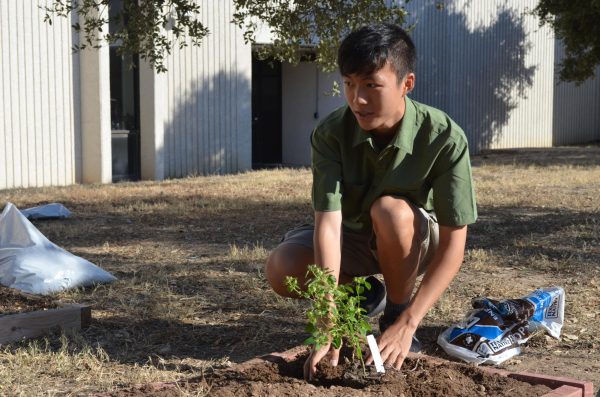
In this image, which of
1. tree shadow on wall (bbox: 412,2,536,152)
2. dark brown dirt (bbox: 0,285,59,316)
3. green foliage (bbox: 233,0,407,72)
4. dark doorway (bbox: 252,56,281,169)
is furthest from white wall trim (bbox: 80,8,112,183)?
dark brown dirt (bbox: 0,285,59,316)

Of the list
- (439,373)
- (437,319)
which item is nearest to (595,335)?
(437,319)

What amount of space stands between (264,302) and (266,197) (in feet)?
22.1

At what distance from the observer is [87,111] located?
1484 cm

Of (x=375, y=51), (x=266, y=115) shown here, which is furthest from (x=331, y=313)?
(x=266, y=115)

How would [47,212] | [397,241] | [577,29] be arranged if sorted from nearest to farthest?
1. [397,241]
2. [47,212]
3. [577,29]

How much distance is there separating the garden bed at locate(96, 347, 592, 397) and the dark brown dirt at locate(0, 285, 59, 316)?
5.98 feet

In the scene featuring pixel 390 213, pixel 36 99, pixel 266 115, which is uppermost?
pixel 36 99

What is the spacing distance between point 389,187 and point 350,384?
0.94 metres

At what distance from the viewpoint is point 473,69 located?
78.4 ft

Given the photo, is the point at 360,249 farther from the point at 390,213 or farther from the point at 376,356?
the point at 376,356

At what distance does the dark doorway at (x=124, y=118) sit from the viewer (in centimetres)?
1575

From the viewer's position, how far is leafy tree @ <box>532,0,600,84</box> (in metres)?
19.4

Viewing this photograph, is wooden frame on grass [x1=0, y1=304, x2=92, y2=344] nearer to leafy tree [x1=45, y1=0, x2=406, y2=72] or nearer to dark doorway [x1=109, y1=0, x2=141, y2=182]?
leafy tree [x1=45, y1=0, x2=406, y2=72]

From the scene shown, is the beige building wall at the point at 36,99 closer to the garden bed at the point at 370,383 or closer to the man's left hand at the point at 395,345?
the garden bed at the point at 370,383
